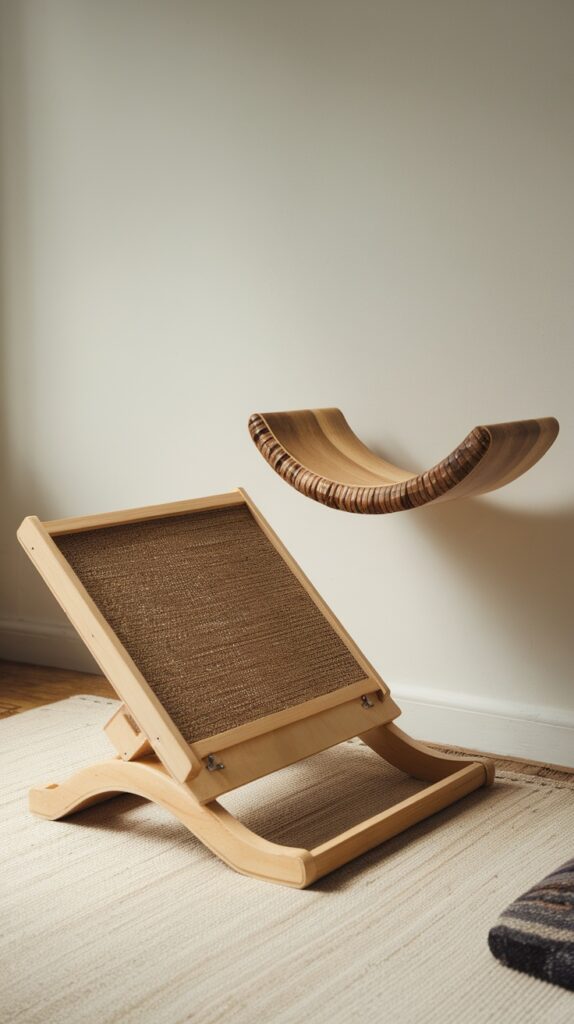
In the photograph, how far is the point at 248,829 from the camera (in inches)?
70.5

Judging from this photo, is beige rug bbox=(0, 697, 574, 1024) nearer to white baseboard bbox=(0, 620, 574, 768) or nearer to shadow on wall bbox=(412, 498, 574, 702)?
white baseboard bbox=(0, 620, 574, 768)

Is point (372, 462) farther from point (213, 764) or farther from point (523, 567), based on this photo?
point (213, 764)

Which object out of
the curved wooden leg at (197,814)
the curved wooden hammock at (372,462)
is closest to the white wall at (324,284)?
the curved wooden hammock at (372,462)

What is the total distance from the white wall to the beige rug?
47 cm

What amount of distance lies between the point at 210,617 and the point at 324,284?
96 centimetres

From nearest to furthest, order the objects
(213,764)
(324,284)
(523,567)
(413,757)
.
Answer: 1. (213,764)
2. (413,757)
3. (523,567)
4. (324,284)

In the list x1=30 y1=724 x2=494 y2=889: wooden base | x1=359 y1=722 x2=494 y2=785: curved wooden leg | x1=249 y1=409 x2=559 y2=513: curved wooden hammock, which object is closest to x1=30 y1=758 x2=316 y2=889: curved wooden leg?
x1=30 y1=724 x2=494 y2=889: wooden base

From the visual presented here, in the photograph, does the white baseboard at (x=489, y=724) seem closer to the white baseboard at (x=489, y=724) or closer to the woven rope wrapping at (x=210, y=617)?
the white baseboard at (x=489, y=724)

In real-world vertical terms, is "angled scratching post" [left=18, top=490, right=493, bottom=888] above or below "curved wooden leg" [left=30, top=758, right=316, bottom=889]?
above

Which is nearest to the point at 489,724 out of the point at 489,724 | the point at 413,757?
the point at 489,724

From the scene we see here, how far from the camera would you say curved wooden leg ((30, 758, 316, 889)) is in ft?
5.39

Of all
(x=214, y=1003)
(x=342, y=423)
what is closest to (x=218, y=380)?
(x=342, y=423)

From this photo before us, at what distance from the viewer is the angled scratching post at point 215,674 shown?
171cm

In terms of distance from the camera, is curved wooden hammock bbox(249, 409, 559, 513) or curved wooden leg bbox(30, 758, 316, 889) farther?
curved wooden hammock bbox(249, 409, 559, 513)
